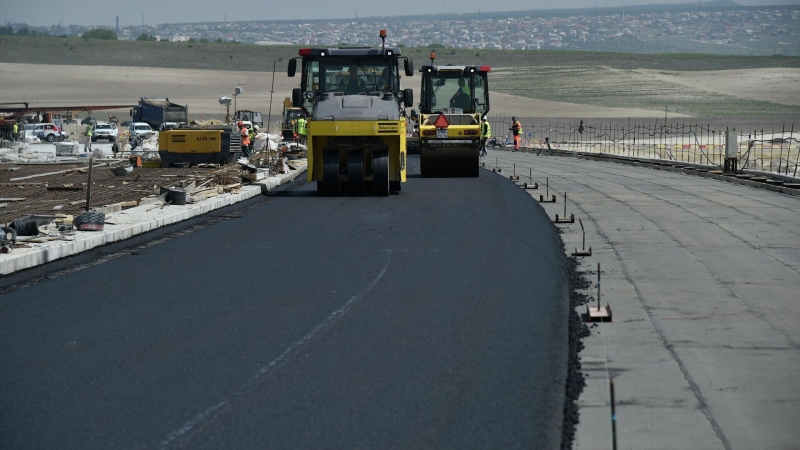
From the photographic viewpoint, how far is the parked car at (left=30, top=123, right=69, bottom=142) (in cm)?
6083

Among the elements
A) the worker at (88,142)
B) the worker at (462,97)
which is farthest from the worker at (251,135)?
the worker at (462,97)

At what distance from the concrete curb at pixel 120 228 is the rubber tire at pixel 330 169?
177cm

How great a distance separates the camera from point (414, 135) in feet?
152

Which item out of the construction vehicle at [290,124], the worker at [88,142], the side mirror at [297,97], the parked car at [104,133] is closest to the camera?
the side mirror at [297,97]

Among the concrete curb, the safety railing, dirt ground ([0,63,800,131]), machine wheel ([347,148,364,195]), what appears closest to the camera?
the concrete curb

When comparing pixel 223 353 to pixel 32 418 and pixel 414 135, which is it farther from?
pixel 414 135

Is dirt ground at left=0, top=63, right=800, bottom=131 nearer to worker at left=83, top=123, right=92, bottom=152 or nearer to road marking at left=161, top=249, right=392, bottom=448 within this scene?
worker at left=83, top=123, right=92, bottom=152

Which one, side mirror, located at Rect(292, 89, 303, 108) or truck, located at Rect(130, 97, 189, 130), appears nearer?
side mirror, located at Rect(292, 89, 303, 108)

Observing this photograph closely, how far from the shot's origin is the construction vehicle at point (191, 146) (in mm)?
34344

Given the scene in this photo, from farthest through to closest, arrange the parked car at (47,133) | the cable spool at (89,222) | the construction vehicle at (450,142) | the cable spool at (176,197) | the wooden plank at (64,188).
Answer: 1. the parked car at (47,133)
2. the construction vehicle at (450,142)
3. the wooden plank at (64,188)
4. the cable spool at (176,197)
5. the cable spool at (89,222)

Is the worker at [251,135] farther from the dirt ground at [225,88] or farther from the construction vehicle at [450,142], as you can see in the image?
the dirt ground at [225,88]

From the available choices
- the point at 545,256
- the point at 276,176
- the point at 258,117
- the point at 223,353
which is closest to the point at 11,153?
the point at 276,176

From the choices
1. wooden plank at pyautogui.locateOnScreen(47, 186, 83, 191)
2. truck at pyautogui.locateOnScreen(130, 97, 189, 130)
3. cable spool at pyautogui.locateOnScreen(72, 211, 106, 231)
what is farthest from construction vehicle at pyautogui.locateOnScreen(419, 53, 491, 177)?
truck at pyautogui.locateOnScreen(130, 97, 189, 130)

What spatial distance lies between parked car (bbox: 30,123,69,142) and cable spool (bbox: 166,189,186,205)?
4210 cm
